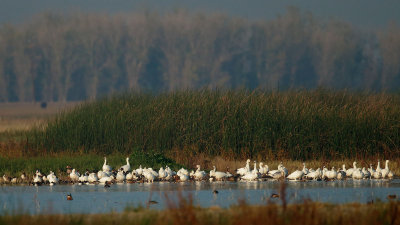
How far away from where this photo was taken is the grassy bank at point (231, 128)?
27.2 m

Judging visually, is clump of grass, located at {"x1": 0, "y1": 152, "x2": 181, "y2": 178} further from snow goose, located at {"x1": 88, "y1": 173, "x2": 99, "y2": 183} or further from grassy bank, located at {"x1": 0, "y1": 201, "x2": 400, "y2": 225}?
grassy bank, located at {"x1": 0, "y1": 201, "x2": 400, "y2": 225}

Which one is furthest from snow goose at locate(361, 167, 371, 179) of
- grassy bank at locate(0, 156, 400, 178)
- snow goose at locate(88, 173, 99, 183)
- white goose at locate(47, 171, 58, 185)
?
white goose at locate(47, 171, 58, 185)

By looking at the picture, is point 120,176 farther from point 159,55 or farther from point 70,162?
point 159,55

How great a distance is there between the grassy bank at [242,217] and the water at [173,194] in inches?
100

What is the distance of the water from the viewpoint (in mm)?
16252

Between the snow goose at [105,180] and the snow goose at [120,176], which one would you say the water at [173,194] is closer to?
the snow goose at [105,180]

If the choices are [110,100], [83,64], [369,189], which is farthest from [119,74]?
[369,189]

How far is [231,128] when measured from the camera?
1082 inches

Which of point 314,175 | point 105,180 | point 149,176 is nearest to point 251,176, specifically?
point 314,175

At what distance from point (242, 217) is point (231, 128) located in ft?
53.5

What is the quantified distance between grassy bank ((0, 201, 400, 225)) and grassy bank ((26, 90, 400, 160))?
1383 cm

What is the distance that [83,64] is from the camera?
3725 inches

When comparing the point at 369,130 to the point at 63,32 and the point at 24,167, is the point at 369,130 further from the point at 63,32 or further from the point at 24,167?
the point at 63,32

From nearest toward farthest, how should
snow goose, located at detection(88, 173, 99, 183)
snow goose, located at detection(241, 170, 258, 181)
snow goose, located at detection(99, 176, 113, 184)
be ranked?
snow goose, located at detection(99, 176, 113, 184)
snow goose, located at detection(241, 170, 258, 181)
snow goose, located at detection(88, 173, 99, 183)
